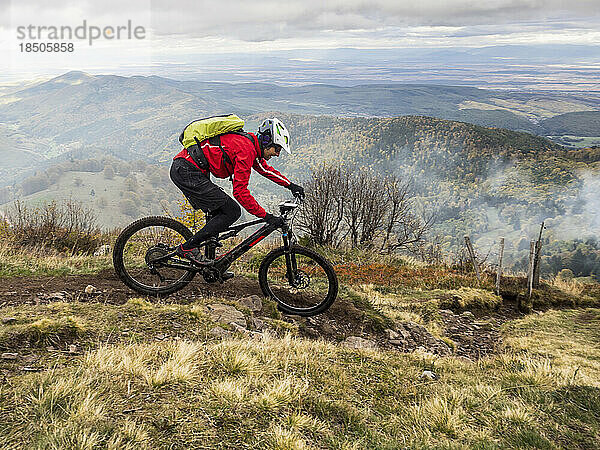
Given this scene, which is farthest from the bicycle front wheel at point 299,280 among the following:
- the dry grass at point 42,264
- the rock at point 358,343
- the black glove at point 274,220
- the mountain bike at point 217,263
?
the dry grass at point 42,264

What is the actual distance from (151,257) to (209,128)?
84.4 inches

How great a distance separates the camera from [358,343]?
6.49 m

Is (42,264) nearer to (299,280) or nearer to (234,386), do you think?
(299,280)

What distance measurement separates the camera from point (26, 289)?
252 inches

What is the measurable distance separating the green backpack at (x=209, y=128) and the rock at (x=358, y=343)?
3495mm

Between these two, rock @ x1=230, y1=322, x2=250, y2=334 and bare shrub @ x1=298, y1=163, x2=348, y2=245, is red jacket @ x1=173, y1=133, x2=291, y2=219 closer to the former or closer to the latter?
rock @ x1=230, y1=322, x2=250, y2=334

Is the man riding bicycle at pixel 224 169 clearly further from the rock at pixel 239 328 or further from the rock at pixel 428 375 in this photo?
the rock at pixel 428 375

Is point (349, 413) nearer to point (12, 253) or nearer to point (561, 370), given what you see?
point (561, 370)

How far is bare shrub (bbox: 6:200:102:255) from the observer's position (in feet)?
37.6

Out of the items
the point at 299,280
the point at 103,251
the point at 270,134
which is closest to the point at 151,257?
the point at 299,280

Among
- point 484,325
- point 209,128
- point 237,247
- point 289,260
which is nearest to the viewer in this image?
point 209,128

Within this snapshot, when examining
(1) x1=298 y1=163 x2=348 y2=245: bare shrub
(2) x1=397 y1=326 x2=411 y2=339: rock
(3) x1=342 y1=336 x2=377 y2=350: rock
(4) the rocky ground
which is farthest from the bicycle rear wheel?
(1) x1=298 y1=163 x2=348 y2=245: bare shrub

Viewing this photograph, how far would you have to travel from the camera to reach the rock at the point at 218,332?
5371 millimetres

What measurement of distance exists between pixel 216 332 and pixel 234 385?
1689 mm
